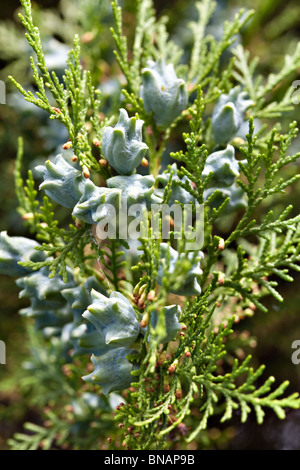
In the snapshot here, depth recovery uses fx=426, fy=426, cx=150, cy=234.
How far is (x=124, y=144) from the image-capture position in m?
0.78

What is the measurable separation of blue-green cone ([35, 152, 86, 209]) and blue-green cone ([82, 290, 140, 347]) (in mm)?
193

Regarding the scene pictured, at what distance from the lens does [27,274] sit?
3.24ft

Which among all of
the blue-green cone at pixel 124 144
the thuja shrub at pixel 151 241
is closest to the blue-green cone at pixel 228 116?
the thuja shrub at pixel 151 241

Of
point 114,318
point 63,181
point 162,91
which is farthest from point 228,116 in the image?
point 114,318

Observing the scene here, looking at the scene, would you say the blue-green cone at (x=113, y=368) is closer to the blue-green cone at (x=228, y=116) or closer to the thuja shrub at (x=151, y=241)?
the thuja shrub at (x=151, y=241)

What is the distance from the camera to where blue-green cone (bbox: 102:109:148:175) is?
775 millimetres

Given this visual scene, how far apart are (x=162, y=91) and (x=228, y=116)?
0.15 metres

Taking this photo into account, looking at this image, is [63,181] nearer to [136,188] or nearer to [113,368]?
[136,188]

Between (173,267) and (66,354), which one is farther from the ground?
(173,267)

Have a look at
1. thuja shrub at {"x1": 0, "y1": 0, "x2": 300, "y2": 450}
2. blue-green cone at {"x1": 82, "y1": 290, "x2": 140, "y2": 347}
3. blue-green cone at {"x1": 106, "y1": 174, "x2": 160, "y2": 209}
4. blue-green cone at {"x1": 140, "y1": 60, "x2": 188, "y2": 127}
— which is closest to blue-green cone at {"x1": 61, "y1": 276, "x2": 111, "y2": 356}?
thuja shrub at {"x1": 0, "y1": 0, "x2": 300, "y2": 450}
